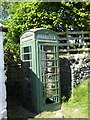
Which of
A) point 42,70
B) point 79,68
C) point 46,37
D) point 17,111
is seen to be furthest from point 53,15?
point 17,111

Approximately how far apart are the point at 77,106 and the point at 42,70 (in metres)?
1.57

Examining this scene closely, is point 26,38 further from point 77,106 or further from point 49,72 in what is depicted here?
point 77,106

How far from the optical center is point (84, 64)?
940cm

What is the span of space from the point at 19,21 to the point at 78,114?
6.39 metres

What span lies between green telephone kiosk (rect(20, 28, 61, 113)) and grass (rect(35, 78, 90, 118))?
0.28 meters

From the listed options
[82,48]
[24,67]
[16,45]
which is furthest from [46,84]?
[16,45]

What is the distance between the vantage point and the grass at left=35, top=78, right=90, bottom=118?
25.1 feet

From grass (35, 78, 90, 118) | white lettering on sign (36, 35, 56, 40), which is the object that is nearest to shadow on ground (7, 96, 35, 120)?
grass (35, 78, 90, 118)

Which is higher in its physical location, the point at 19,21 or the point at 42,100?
the point at 19,21

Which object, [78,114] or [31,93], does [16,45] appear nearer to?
[31,93]

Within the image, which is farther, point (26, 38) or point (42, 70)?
point (26, 38)

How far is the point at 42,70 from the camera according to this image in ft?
26.4

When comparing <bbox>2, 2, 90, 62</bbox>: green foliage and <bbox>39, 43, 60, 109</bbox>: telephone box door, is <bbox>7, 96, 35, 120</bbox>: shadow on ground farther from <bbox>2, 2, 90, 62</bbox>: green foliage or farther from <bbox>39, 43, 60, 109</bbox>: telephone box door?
<bbox>2, 2, 90, 62</bbox>: green foliage

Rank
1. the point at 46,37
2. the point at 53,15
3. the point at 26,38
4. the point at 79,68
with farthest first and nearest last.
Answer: the point at 53,15, the point at 79,68, the point at 26,38, the point at 46,37
